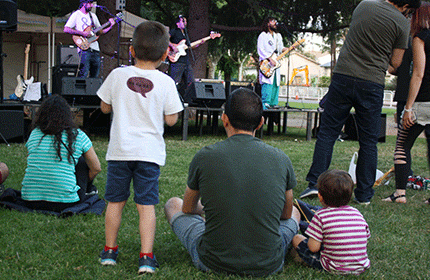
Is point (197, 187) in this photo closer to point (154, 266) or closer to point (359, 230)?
point (154, 266)

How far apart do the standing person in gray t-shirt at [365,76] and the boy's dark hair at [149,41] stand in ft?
6.95

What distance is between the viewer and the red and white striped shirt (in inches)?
98.4

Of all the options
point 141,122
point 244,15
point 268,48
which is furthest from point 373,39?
point 244,15

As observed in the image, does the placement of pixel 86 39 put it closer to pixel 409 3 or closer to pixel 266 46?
pixel 266 46

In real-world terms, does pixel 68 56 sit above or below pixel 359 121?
above

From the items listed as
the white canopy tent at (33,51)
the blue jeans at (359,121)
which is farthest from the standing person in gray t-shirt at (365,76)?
the white canopy tent at (33,51)

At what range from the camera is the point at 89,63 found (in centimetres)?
909

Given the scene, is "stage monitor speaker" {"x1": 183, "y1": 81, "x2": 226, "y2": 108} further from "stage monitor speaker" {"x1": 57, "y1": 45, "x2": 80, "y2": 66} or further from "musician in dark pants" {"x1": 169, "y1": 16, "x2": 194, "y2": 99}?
"stage monitor speaker" {"x1": 57, "y1": 45, "x2": 80, "y2": 66}

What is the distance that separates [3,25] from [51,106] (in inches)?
178

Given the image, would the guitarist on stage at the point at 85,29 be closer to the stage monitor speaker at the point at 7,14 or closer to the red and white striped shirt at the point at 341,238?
the stage monitor speaker at the point at 7,14

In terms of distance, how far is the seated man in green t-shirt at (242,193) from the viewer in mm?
2305

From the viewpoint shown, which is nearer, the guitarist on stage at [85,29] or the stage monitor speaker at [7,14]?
the stage monitor speaker at [7,14]

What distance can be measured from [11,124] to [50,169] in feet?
14.0

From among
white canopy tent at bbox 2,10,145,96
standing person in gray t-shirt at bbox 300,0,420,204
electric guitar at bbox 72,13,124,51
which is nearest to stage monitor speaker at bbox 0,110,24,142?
electric guitar at bbox 72,13,124,51
